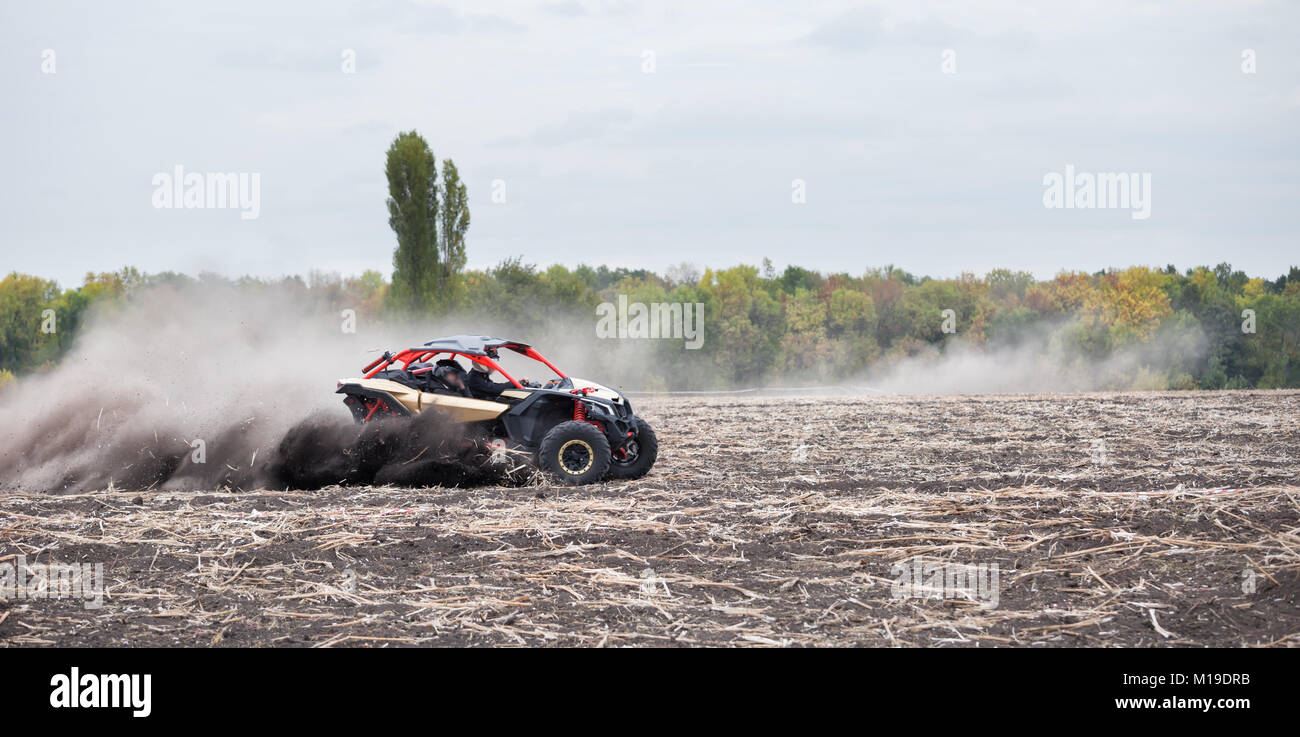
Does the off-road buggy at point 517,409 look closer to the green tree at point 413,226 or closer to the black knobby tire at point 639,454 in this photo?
the black knobby tire at point 639,454

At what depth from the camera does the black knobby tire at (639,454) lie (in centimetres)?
1248

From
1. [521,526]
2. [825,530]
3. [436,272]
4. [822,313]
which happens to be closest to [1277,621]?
[825,530]

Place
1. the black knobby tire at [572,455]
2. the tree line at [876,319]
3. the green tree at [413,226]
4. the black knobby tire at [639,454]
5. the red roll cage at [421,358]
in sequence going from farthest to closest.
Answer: the tree line at [876,319] → the green tree at [413,226] → the black knobby tire at [639,454] → the red roll cage at [421,358] → the black knobby tire at [572,455]

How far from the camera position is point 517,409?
1202cm

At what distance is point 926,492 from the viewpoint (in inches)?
427

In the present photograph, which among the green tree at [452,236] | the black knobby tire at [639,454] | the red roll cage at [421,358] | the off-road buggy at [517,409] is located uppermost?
the green tree at [452,236]

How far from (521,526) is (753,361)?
58.8 m

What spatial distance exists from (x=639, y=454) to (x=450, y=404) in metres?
2.39

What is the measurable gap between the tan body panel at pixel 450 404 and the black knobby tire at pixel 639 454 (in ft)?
5.24

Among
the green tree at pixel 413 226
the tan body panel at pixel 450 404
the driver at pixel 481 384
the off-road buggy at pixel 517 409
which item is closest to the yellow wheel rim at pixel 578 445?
the off-road buggy at pixel 517 409

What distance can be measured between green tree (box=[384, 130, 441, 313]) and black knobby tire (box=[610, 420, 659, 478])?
34.1 metres

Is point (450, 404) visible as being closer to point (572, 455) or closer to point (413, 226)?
point (572, 455)

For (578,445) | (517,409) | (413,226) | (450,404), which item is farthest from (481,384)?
(413,226)

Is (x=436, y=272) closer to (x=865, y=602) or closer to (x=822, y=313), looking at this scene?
(x=822, y=313)
